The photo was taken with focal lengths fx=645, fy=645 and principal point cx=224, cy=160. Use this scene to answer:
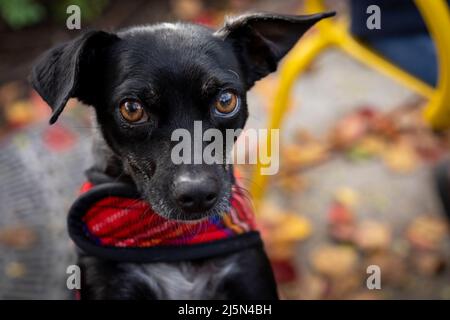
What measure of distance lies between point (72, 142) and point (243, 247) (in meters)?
2.24

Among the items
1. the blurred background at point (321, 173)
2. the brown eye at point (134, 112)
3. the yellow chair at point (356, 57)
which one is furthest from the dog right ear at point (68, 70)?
the yellow chair at point (356, 57)

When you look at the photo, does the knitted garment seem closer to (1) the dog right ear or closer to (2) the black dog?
(2) the black dog

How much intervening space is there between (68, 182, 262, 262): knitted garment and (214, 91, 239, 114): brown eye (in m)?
0.43

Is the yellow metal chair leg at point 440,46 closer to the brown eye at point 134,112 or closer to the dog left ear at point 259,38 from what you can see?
the dog left ear at point 259,38

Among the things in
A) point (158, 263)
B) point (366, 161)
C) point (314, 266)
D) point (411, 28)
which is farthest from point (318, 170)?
point (158, 263)

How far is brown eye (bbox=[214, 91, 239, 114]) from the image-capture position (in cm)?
244

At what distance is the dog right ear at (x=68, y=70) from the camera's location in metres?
2.26

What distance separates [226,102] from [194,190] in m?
0.39

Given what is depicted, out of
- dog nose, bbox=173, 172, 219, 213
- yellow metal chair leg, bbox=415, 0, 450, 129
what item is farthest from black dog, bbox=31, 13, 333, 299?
yellow metal chair leg, bbox=415, 0, 450, 129

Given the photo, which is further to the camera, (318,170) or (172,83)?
(318,170)

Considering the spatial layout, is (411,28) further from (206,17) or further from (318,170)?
(206,17)

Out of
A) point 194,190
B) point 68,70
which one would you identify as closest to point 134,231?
point 194,190

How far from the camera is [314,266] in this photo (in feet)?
12.5

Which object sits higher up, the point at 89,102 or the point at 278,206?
the point at 89,102
